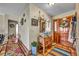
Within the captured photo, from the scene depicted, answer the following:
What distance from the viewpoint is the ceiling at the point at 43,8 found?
1.75m

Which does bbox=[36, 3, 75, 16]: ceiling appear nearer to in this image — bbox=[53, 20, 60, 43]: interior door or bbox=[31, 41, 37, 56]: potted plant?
bbox=[53, 20, 60, 43]: interior door

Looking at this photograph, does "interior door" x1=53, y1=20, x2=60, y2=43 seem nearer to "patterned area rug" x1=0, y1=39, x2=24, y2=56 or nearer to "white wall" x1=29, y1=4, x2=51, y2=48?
"white wall" x1=29, y1=4, x2=51, y2=48

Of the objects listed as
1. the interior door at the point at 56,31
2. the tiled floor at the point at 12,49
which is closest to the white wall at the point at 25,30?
the tiled floor at the point at 12,49

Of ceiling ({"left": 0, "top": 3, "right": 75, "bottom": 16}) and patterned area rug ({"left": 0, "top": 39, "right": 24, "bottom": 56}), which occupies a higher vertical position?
ceiling ({"left": 0, "top": 3, "right": 75, "bottom": 16})

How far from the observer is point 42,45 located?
5.86 ft

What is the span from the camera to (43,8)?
176 centimetres

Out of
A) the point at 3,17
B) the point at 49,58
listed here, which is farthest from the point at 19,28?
the point at 49,58

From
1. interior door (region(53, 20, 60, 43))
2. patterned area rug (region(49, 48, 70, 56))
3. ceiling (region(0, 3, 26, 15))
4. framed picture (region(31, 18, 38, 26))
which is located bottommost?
patterned area rug (region(49, 48, 70, 56))

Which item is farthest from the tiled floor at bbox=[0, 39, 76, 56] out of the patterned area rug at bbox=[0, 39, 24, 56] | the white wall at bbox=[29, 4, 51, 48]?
the white wall at bbox=[29, 4, 51, 48]

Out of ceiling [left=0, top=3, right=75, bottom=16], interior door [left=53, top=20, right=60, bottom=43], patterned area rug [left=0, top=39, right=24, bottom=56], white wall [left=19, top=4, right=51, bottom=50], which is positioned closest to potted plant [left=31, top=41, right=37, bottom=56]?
white wall [left=19, top=4, right=51, bottom=50]

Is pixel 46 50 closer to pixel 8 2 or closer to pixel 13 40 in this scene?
pixel 13 40

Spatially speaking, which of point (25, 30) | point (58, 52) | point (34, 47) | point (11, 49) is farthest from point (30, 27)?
point (58, 52)

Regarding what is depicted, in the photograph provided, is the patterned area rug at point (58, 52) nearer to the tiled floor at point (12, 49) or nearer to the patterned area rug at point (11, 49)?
the tiled floor at point (12, 49)

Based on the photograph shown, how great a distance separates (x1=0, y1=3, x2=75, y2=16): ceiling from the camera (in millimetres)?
1749
